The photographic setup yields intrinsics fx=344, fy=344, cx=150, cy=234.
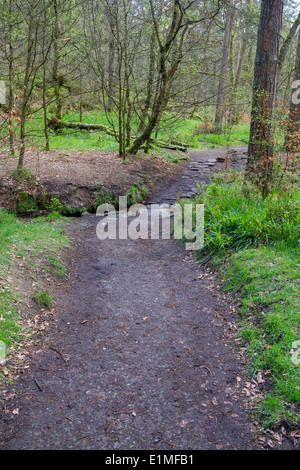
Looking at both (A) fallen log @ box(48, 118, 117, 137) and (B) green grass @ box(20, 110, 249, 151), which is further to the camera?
(A) fallen log @ box(48, 118, 117, 137)

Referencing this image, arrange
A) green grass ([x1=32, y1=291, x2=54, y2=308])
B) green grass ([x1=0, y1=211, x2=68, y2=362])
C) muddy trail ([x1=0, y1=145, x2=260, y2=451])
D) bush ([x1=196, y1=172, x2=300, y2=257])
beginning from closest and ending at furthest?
muddy trail ([x1=0, y1=145, x2=260, y2=451]) < green grass ([x1=0, y1=211, x2=68, y2=362]) < green grass ([x1=32, y1=291, x2=54, y2=308]) < bush ([x1=196, y1=172, x2=300, y2=257])

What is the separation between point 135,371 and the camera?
3.77m

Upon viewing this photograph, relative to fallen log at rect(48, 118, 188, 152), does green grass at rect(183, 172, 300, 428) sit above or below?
below

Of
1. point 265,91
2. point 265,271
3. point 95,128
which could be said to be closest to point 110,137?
point 95,128

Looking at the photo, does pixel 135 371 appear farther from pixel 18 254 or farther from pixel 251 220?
pixel 251 220

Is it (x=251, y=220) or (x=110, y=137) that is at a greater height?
(x=110, y=137)

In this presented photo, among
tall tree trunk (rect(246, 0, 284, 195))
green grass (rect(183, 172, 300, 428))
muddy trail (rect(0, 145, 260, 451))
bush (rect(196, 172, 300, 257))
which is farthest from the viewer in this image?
tall tree trunk (rect(246, 0, 284, 195))

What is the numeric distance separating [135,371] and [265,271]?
91.0 inches

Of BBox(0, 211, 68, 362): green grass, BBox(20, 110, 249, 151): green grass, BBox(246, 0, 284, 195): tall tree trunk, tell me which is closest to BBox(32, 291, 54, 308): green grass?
BBox(0, 211, 68, 362): green grass

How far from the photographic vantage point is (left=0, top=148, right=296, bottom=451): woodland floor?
2945 mm

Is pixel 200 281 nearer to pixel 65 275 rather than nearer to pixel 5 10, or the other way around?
pixel 65 275

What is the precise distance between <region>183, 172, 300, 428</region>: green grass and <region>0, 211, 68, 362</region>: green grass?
2.71m

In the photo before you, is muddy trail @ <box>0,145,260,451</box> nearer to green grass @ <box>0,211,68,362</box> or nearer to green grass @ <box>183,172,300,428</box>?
green grass @ <box>183,172,300,428</box>
